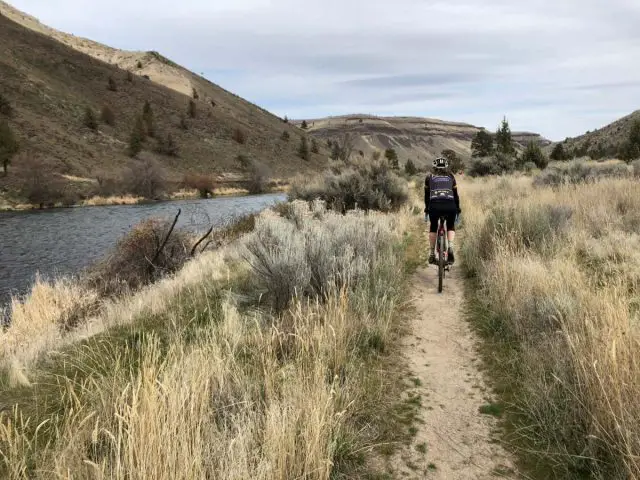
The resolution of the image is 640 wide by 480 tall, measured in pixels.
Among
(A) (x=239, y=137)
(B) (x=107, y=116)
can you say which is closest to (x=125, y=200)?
(B) (x=107, y=116)

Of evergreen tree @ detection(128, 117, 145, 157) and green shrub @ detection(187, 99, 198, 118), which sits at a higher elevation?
green shrub @ detection(187, 99, 198, 118)

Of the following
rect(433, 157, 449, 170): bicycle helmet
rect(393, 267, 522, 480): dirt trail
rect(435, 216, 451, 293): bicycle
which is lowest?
rect(393, 267, 522, 480): dirt trail

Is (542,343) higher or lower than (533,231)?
lower

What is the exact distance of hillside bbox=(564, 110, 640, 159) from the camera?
58.9 meters

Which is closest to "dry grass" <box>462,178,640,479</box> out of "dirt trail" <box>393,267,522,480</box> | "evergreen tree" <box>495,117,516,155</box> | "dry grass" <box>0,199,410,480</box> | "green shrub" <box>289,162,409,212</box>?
"dirt trail" <box>393,267,522,480</box>

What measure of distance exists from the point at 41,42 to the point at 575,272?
9856 centimetres

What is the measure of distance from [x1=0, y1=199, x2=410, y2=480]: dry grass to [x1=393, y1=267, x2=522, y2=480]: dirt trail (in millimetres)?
375

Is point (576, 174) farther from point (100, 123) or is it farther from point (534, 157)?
point (100, 123)

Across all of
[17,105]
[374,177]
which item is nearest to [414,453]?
[374,177]

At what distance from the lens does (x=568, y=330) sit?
4.27 m

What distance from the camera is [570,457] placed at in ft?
10.2

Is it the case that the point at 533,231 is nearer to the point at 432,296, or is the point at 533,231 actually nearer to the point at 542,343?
the point at 432,296

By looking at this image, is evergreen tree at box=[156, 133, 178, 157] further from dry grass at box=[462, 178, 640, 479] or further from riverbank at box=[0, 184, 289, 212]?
dry grass at box=[462, 178, 640, 479]

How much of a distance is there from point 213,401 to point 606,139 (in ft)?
304
